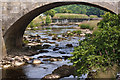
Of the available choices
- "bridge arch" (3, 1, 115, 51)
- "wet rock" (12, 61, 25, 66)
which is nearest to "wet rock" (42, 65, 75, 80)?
"wet rock" (12, 61, 25, 66)

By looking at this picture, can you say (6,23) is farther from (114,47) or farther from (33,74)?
(114,47)

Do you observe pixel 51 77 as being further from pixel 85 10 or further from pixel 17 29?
pixel 85 10

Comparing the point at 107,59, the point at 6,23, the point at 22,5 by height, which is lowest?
the point at 107,59

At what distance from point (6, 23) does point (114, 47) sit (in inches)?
273

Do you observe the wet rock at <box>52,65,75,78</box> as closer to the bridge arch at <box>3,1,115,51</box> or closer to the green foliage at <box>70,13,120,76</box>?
the green foliage at <box>70,13,120,76</box>

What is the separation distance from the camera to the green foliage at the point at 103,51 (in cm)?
705

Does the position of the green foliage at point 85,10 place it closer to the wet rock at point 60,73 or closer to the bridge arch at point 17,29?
the bridge arch at point 17,29

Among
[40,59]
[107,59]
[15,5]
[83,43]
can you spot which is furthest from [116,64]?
[15,5]

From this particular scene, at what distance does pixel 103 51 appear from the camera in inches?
290

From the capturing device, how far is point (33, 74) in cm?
995

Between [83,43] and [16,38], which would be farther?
[16,38]

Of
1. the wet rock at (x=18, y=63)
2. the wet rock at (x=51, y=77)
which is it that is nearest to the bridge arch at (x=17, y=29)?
the wet rock at (x=18, y=63)

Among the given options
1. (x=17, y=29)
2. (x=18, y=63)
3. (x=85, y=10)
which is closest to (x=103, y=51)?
(x=18, y=63)

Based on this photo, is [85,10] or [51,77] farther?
[85,10]
